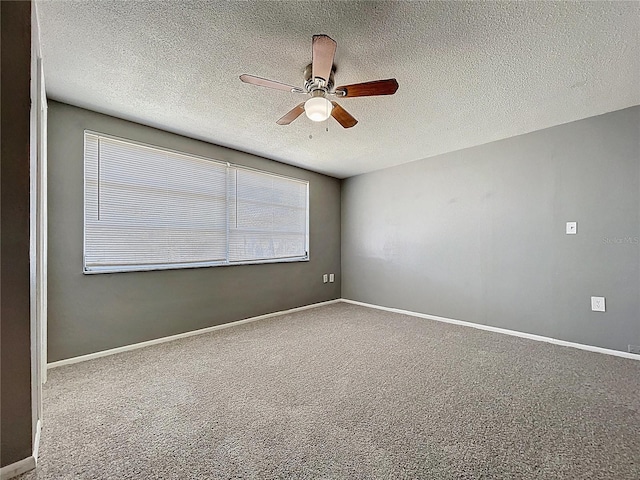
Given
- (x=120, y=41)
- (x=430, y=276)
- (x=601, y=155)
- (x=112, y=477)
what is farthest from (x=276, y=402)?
(x=601, y=155)

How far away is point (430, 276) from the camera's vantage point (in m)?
4.09

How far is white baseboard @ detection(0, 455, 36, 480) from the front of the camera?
1.27 m

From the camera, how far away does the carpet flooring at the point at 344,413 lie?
137cm

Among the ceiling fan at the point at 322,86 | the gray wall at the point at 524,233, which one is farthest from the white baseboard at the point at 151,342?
the ceiling fan at the point at 322,86

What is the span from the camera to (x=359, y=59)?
75.5 inches

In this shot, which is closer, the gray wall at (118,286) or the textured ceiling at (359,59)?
the textured ceiling at (359,59)

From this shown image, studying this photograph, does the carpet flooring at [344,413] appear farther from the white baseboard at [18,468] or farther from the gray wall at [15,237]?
the gray wall at [15,237]

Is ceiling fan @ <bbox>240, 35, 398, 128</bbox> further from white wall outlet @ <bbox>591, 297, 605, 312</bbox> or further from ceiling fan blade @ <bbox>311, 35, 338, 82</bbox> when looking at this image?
white wall outlet @ <bbox>591, 297, 605, 312</bbox>

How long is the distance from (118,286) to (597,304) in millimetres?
4729

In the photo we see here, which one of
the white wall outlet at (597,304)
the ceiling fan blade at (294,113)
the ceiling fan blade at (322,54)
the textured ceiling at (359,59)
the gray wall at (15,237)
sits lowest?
the white wall outlet at (597,304)

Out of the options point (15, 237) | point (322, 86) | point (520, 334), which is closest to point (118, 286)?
point (15, 237)

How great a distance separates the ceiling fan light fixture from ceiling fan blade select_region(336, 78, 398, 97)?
0.12 meters

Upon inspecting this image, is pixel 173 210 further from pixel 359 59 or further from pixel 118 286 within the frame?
pixel 359 59

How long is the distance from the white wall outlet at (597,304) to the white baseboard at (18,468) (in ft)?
14.3
